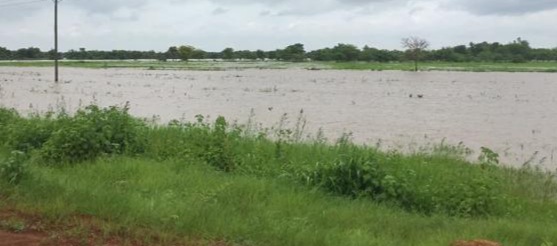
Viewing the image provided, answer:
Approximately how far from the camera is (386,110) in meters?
27.2

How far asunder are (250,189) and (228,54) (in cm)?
14414

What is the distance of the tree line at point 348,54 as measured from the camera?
120188 millimetres

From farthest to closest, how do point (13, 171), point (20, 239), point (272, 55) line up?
1. point (272, 55)
2. point (13, 171)
3. point (20, 239)

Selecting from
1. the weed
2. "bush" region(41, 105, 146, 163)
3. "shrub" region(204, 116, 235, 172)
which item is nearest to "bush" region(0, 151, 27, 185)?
the weed

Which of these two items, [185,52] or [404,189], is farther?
[185,52]

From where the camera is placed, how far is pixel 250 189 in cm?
778

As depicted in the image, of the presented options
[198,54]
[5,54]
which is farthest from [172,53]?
[5,54]

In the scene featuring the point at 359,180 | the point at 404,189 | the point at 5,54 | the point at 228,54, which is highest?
the point at 228,54

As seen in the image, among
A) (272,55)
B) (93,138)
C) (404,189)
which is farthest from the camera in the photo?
(272,55)

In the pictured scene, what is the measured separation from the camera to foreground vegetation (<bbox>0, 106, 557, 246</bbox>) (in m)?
6.09

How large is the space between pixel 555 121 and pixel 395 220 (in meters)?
18.5

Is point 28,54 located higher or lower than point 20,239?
higher

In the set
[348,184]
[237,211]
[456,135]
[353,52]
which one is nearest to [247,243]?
[237,211]

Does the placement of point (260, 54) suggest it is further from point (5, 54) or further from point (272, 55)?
point (5, 54)
